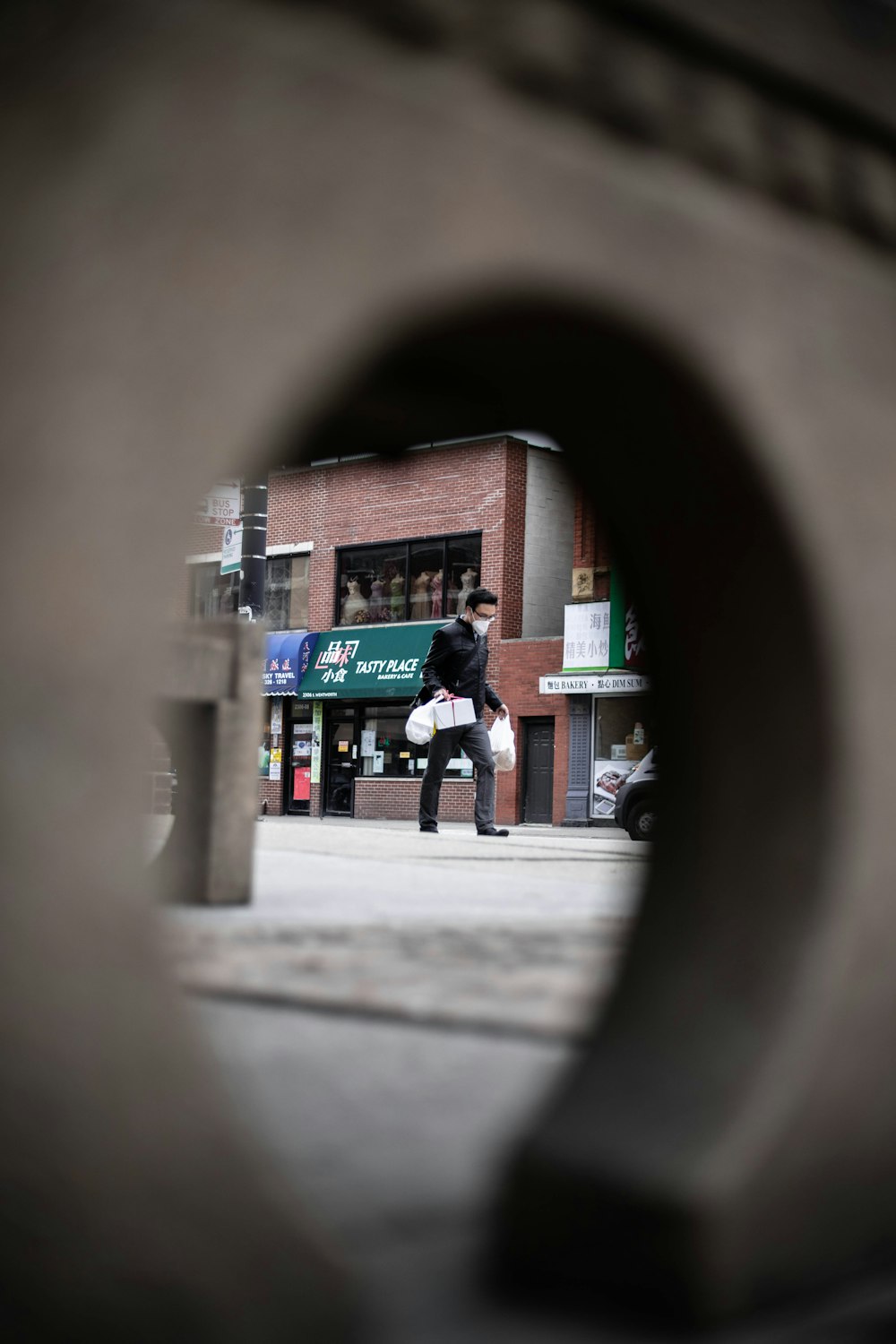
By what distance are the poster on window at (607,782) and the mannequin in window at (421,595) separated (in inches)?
206

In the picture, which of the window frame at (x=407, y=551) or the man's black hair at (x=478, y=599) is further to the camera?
the window frame at (x=407, y=551)

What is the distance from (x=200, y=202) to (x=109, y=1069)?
0.77 metres

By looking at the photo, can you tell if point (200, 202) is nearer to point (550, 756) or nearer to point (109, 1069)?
point (109, 1069)

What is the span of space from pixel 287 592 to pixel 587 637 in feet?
27.0

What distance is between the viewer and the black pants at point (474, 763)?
335 inches

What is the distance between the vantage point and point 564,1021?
243 cm

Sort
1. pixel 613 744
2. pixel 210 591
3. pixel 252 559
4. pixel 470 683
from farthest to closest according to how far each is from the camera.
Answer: pixel 210 591 → pixel 613 744 → pixel 252 559 → pixel 470 683

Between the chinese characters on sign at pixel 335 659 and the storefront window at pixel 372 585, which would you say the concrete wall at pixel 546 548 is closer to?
the storefront window at pixel 372 585

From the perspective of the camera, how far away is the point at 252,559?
11.0 metres

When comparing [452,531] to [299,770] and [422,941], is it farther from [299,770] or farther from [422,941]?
[422,941]

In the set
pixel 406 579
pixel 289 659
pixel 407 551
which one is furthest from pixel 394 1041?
pixel 289 659

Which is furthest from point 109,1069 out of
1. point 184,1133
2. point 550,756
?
point 550,756

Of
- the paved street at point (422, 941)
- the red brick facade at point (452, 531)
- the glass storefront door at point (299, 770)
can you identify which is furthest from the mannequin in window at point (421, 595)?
the paved street at point (422, 941)

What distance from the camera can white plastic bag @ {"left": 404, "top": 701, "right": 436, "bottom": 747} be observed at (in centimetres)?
821
